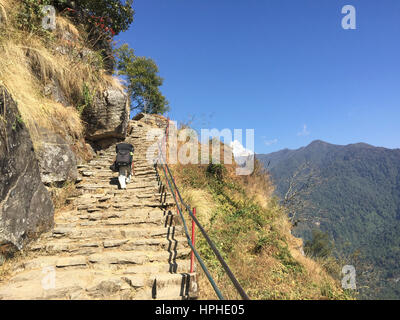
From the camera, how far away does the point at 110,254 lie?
12.1 feet

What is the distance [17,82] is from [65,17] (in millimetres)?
6101

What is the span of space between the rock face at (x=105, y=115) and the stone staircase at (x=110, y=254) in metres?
3.11

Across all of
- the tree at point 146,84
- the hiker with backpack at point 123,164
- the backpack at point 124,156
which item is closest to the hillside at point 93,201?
the hiker with backpack at point 123,164

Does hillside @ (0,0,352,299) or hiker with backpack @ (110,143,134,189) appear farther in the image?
hiker with backpack @ (110,143,134,189)

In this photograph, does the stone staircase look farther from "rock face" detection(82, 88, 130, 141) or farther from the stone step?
"rock face" detection(82, 88, 130, 141)

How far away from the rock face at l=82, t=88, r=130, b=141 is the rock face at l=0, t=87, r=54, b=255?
4.76 meters

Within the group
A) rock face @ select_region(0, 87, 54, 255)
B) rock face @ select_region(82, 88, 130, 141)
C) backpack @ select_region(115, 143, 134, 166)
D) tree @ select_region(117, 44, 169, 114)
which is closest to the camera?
rock face @ select_region(0, 87, 54, 255)

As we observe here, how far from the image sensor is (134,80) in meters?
19.3

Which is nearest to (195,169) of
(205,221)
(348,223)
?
(205,221)

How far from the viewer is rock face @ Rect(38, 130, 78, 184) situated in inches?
193

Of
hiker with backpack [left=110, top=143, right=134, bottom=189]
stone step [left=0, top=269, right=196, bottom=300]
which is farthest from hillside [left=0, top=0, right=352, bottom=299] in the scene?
hiker with backpack [left=110, top=143, right=134, bottom=189]

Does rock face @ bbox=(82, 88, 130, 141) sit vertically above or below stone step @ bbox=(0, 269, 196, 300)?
above

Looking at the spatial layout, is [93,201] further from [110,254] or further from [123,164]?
[110,254]

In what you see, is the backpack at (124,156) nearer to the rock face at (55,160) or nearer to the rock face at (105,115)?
the rock face at (55,160)
